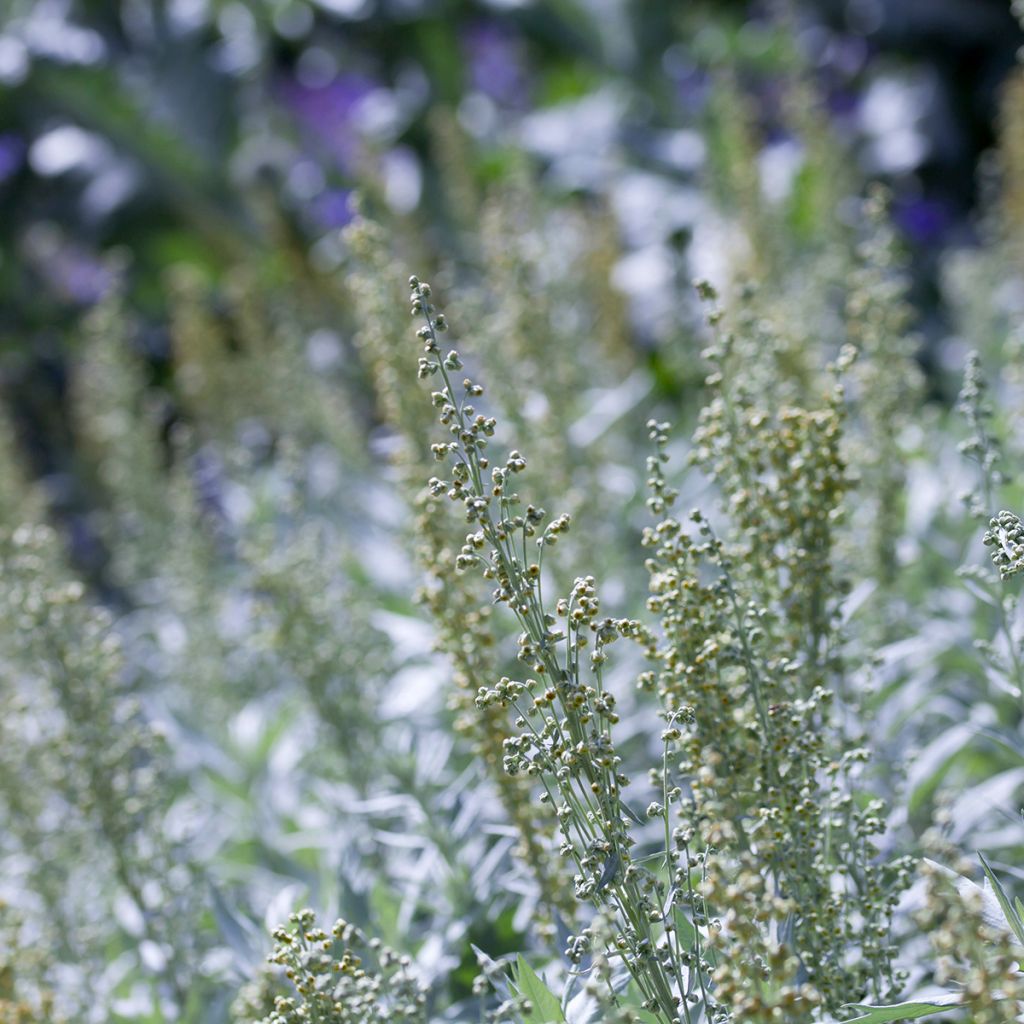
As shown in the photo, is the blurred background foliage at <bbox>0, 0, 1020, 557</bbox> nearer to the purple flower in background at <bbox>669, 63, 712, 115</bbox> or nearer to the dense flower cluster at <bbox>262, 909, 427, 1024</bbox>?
the purple flower in background at <bbox>669, 63, 712, 115</bbox>

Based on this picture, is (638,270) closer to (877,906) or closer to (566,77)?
(566,77)

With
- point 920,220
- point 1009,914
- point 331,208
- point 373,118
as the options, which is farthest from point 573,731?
point 373,118

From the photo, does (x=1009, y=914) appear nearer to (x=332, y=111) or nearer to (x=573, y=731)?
(x=573, y=731)

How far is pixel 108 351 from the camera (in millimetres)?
5434

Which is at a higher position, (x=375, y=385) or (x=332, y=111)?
(x=332, y=111)

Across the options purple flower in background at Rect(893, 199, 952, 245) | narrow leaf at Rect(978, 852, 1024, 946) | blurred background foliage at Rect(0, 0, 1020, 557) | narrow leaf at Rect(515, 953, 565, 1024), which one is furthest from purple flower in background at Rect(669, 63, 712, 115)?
narrow leaf at Rect(515, 953, 565, 1024)

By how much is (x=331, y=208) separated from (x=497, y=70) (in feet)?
7.60

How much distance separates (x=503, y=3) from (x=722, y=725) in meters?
9.59

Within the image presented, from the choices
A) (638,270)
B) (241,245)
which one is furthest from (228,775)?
(241,245)

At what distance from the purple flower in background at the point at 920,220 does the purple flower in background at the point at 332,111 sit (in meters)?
4.23

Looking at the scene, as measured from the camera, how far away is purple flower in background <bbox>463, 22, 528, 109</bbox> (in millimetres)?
10891

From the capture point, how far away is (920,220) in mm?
9141

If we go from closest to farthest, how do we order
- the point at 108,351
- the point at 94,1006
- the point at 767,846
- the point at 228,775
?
the point at 767,846, the point at 94,1006, the point at 228,775, the point at 108,351

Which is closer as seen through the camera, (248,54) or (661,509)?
(661,509)
